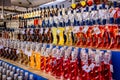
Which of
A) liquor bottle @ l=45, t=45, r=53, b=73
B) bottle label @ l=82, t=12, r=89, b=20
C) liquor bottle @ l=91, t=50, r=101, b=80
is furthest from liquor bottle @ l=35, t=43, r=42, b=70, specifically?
liquor bottle @ l=91, t=50, r=101, b=80

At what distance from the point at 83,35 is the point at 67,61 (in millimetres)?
253

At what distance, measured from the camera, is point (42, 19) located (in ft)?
7.36

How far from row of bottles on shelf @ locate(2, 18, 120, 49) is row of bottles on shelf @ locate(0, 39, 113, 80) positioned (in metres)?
0.12

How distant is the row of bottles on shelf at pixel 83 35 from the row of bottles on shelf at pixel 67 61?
0.12m

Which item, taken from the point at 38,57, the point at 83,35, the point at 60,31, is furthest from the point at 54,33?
the point at 83,35

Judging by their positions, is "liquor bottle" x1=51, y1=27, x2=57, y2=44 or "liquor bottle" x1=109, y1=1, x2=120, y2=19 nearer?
"liquor bottle" x1=109, y1=1, x2=120, y2=19

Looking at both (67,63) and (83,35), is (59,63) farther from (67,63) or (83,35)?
(83,35)

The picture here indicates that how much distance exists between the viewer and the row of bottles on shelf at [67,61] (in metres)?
1.33

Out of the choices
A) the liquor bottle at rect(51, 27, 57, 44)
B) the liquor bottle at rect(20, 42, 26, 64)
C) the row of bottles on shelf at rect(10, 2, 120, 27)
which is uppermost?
the row of bottles on shelf at rect(10, 2, 120, 27)

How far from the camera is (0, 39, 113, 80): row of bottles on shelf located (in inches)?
52.2

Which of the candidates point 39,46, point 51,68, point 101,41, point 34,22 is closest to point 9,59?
point 34,22

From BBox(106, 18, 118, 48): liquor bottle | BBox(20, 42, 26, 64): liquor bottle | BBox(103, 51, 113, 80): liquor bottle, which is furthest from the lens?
BBox(20, 42, 26, 64): liquor bottle

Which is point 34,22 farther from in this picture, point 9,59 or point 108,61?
point 108,61

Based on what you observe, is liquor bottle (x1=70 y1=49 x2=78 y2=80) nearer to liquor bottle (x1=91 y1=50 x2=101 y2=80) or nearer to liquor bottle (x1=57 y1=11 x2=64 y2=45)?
liquor bottle (x1=91 y1=50 x2=101 y2=80)
